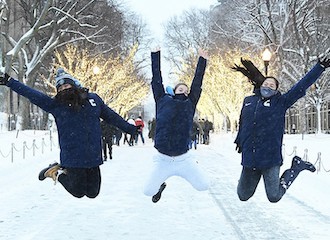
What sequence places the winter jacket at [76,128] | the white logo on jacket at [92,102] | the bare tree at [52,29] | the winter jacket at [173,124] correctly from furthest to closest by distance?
the bare tree at [52,29] < the winter jacket at [173,124] < the white logo on jacket at [92,102] < the winter jacket at [76,128]

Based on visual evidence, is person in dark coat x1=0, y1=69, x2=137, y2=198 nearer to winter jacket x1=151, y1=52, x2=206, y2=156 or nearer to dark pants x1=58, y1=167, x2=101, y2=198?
dark pants x1=58, y1=167, x2=101, y2=198

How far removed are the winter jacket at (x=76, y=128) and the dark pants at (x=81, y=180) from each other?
0.09 meters

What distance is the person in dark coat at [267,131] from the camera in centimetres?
Result: 673

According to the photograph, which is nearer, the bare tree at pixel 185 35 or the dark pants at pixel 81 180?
the dark pants at pixel 81 180

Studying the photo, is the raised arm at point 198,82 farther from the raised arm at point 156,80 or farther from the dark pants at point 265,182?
the dark pants at point 265,182

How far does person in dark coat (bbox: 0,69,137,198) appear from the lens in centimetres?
632

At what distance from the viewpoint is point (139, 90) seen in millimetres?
53062

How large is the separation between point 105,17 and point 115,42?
3978 millimetres

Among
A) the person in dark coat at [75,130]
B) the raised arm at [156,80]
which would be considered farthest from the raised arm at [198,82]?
the person in dark coat at [75,130]

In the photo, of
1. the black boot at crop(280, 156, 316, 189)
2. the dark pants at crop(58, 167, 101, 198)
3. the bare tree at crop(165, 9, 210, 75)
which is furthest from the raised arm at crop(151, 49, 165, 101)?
the bare tree at crop(165, 9, 210, 75)

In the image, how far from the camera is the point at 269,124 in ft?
22.1

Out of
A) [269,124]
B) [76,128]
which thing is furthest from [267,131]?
[76,128]

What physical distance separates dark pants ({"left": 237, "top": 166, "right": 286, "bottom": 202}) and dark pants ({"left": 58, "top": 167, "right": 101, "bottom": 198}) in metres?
1.88

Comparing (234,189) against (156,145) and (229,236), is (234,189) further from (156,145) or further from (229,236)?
(156,145)
